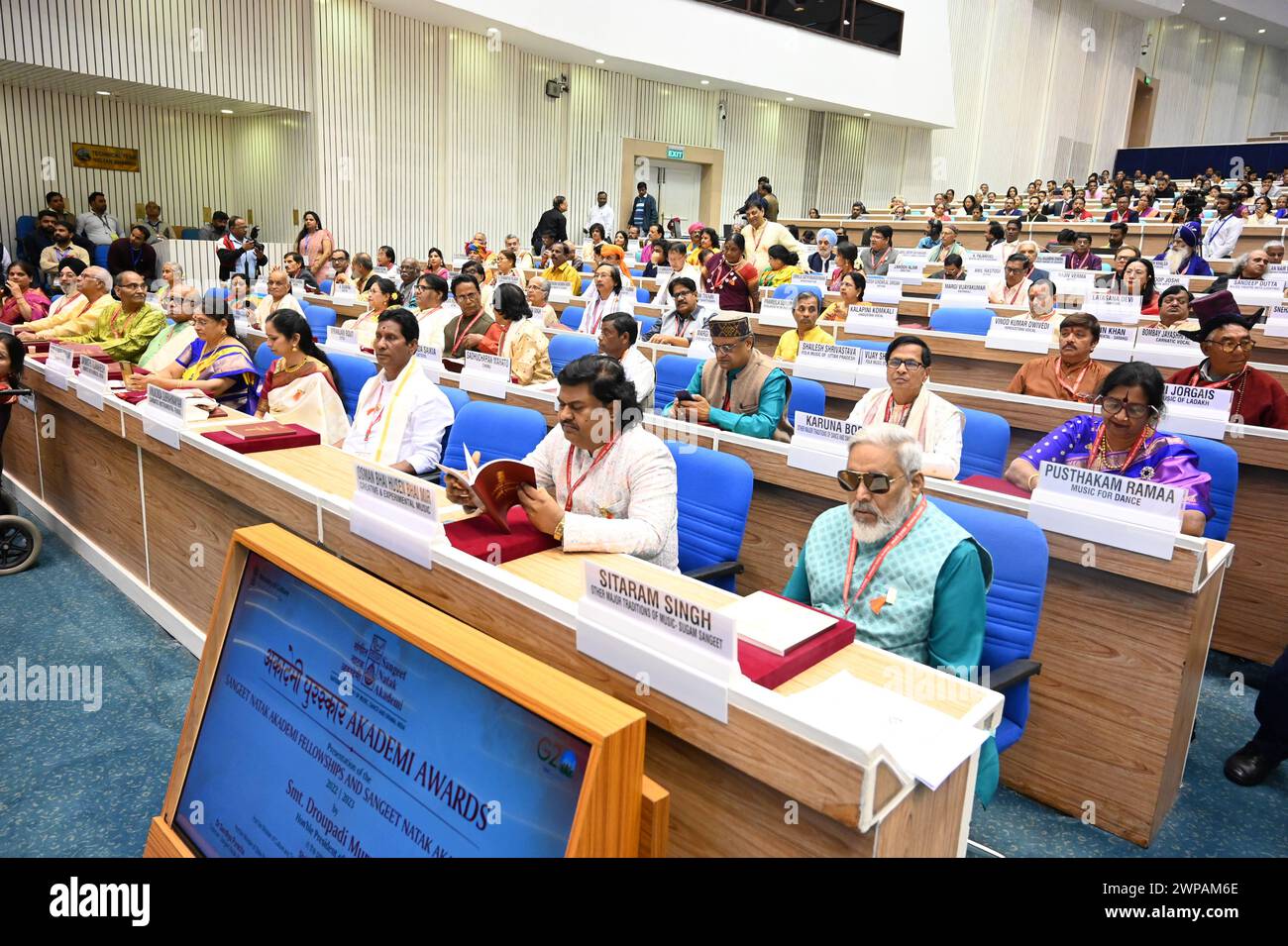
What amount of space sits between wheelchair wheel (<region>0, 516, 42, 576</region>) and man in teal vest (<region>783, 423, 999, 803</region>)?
3.31 meters

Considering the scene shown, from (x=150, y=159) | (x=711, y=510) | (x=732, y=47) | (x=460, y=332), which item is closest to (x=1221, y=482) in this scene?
(x=711, y=510)

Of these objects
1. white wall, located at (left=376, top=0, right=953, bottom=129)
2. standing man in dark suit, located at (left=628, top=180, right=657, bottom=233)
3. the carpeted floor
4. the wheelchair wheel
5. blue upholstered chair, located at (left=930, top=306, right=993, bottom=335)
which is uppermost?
white wall, located at (left=376, top=0, right=953, bottom=129)

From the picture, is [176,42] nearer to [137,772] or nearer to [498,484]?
[137,772]

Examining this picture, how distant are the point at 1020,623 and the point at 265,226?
42.4 ft

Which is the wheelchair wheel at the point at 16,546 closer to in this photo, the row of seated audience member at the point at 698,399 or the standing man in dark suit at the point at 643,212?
the row of seated audience member at the point at 698,399

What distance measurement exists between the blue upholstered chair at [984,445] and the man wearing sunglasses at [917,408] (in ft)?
0.16

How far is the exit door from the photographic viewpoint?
16.0 m

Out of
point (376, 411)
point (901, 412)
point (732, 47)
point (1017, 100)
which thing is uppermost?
point (1017, 100)

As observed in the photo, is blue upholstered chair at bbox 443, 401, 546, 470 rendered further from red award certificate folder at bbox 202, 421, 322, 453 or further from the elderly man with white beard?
the elderly man with white beard

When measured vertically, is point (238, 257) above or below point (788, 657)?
above

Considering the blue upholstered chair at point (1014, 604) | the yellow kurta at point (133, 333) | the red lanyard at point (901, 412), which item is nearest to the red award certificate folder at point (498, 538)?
the blue upholstered chair at point (1014, 604)

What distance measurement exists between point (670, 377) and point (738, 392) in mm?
962

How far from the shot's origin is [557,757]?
2.86 ft

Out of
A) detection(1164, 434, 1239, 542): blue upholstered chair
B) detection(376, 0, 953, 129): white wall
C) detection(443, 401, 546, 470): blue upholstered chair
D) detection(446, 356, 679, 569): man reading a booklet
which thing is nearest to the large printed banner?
detection(446, 356, 679, 569): man reading a booklet
